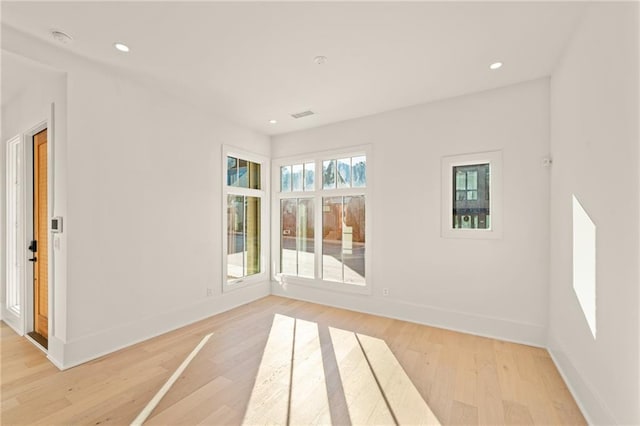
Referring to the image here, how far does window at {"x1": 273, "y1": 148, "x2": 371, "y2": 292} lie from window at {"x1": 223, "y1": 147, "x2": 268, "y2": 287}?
31cm

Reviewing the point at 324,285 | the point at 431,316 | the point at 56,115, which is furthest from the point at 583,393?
the point at 56,115

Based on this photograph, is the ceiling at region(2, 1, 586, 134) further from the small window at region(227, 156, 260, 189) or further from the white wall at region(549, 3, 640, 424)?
the small window at region(227, 156, 260, 189)

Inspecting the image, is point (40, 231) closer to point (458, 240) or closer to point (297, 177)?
point (297, 177)

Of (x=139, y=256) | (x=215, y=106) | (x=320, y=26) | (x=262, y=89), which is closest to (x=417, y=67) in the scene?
(x=320, y=26)

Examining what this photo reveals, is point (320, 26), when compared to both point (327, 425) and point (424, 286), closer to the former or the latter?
point (327, 425)

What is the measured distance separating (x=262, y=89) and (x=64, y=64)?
185cm

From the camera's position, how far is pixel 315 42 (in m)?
2.41

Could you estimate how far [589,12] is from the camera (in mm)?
1995

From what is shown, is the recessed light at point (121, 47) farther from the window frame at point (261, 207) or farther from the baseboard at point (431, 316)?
the baseboard at point (431, 316)

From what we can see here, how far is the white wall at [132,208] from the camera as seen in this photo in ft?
8.73

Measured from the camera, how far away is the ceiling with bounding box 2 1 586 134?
2.04 meters

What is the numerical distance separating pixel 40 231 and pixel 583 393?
554 centimetres

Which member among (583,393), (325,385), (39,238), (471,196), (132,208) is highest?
(471,196)

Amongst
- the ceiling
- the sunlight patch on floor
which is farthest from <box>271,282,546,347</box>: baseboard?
the ceiling
